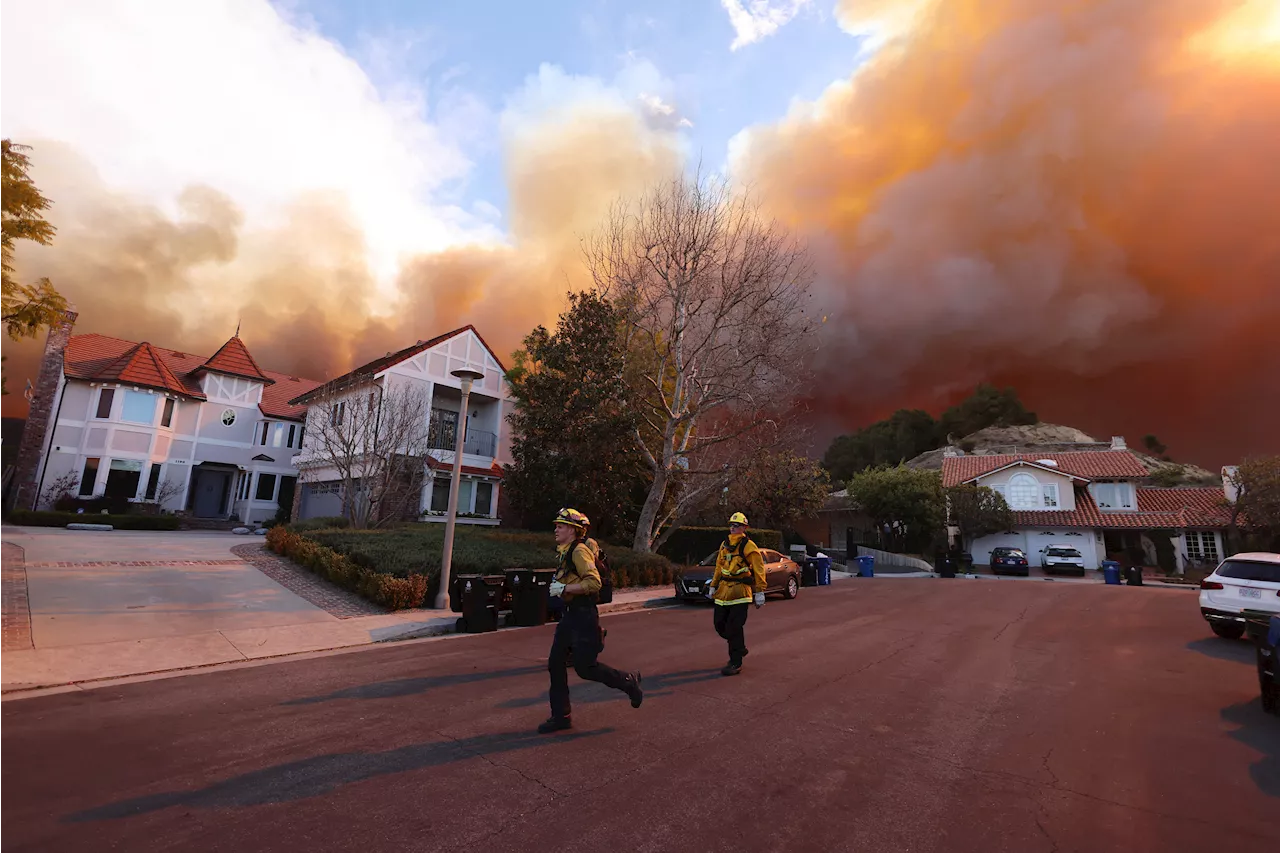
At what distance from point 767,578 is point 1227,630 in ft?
29.9

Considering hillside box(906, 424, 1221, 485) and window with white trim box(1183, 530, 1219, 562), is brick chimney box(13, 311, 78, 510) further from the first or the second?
hillside box(906, 424, 1221, 485)

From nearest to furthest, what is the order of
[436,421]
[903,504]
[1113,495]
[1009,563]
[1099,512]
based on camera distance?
[436,421], [1009,563], [903,504], [1099,512], [1113,495]

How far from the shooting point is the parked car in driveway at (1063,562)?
3375 centimetres

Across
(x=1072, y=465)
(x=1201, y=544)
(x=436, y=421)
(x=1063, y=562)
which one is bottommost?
(x=1063, y=562)

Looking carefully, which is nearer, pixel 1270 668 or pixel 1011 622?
pixel 1270 668

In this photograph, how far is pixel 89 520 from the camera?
82.9 feet

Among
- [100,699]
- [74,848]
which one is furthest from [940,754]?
[100,699]

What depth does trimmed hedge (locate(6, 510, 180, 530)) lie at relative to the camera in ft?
80.5

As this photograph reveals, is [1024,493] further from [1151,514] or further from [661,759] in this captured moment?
[661,759]

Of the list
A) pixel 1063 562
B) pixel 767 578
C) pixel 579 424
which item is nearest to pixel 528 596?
pixel 767 578

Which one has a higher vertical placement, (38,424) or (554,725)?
(38,424)

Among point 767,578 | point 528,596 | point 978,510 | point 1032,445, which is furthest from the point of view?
point 1032,445

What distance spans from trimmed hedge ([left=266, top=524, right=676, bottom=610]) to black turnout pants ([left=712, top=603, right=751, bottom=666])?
7.12 meters

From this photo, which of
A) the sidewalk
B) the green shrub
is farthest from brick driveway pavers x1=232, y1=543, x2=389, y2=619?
the sidewalk
